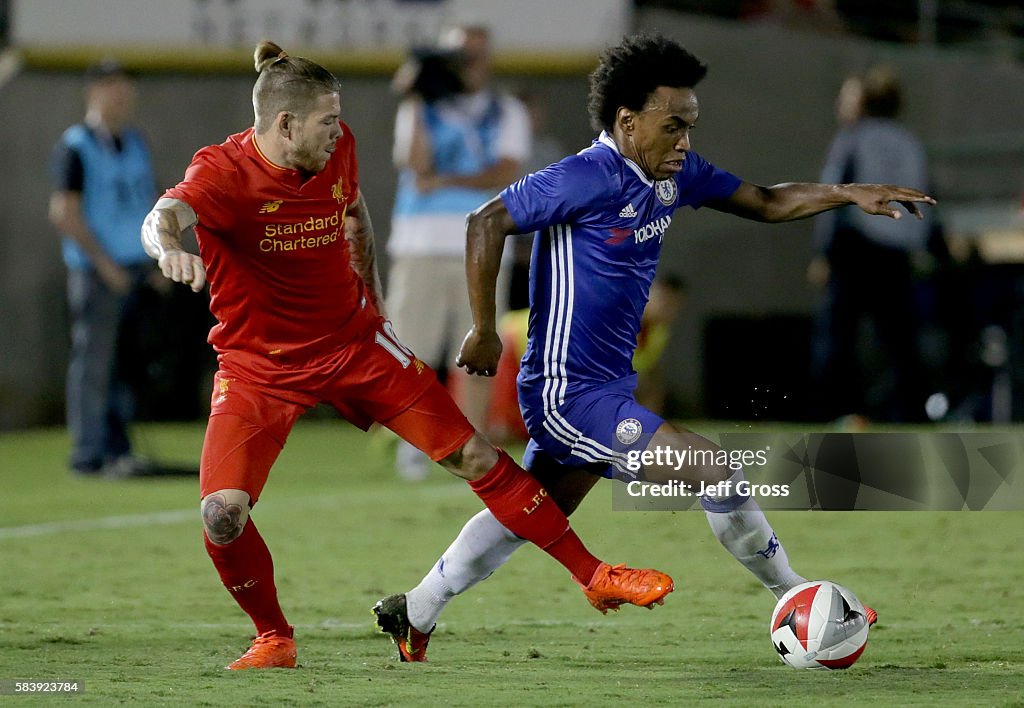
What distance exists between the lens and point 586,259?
5500 mm

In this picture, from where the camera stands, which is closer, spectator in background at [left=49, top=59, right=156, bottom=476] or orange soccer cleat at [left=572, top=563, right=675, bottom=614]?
orange soccer cleat at [left=572, top=563, right=675, bottom=614]

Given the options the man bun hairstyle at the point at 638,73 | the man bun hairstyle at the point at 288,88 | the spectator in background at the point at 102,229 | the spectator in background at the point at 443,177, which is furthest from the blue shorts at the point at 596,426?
the spectator in background at the point at 102,229

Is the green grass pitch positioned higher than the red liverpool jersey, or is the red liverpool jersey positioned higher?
the red liverpool jersey

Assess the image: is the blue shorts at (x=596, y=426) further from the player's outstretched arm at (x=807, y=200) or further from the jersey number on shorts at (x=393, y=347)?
the player's outstretched arm at (x=807, y=200)

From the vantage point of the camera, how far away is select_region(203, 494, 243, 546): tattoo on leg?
5.29 m

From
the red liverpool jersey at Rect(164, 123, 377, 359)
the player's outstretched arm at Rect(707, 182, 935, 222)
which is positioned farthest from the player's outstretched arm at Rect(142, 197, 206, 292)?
the player's outstretched arm at Rect(707, 182, 935, 222)

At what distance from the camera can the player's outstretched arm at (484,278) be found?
17.6ft

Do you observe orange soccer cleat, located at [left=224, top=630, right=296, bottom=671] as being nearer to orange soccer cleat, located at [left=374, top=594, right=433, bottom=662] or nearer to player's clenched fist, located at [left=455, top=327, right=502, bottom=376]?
orange soccer cleat, located at [left=374, top=594, right=433, bottom=662]

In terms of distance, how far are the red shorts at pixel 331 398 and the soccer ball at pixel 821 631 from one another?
1.15 meters

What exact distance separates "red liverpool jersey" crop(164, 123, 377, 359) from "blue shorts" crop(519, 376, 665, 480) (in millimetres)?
694

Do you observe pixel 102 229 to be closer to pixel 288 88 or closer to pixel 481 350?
pixel 288 88

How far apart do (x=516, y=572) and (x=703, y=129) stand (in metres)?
8.29

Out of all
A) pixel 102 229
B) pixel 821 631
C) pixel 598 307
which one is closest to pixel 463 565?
pixel 598 307

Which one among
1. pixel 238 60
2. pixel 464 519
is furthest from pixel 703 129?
pixel 464 519
